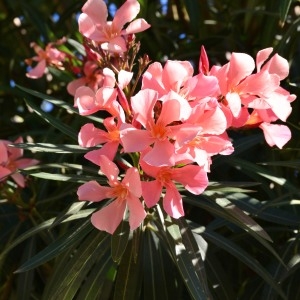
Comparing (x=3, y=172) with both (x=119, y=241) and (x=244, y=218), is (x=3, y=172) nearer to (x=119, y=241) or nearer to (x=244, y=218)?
(x=119, y=241)

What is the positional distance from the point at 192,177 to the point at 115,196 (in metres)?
0.15

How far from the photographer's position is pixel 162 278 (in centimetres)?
150

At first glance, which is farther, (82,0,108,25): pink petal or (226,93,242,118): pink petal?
(82,0,108,25): pink petal

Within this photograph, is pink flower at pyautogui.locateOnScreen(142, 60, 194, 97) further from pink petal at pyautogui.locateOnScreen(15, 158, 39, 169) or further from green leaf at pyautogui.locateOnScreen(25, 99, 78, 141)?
pink petal at pyautogui.locateOnScreen(15, 158, 39, 169)

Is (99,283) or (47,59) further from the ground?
(47,59)

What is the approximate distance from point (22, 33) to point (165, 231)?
4.78 ft

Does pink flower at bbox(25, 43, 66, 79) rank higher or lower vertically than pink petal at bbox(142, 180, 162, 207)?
lower

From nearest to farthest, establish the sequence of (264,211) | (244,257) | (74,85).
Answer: (244,257) < (264,211) < (74,85)

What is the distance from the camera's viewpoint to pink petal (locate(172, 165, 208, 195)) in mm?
1146

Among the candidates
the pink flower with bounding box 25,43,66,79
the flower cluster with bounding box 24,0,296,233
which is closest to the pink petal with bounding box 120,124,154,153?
the flower cluster with bounding box 24,0,296,233

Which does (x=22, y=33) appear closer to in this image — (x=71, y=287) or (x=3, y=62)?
(x=3, y=62)

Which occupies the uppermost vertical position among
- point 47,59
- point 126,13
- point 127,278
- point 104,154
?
point 126,13

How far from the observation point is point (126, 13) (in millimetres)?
1378

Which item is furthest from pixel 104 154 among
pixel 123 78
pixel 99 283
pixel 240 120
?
pixel 99 283
